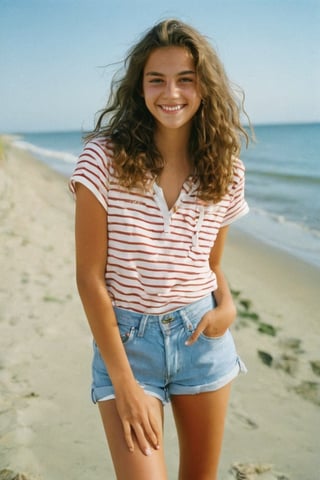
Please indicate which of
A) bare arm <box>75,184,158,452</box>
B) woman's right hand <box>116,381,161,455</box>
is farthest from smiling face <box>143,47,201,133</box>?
woman's right hand <box>116,381,161,455</box>

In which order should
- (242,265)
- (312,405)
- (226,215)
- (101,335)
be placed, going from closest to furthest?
(101,335) < (226,215) < (312,405) < (242,265)

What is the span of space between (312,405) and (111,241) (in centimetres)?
249

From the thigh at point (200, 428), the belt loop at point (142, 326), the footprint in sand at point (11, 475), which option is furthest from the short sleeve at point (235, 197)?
the footprint in sand at point (11, 475)

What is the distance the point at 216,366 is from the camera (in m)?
1.96

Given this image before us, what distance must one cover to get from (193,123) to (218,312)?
2.58 ft

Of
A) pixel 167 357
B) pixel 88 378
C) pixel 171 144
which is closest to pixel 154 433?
pixel 167 357

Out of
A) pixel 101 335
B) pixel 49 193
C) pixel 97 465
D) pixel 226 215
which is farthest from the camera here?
pixel 49 193

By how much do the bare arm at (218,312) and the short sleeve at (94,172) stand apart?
57cm

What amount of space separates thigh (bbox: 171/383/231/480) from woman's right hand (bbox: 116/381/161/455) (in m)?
0.22

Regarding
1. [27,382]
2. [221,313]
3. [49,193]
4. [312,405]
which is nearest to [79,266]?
[221,313]

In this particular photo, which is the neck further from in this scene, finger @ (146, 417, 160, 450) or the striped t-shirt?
finger @ (146, 417, 160, 450)

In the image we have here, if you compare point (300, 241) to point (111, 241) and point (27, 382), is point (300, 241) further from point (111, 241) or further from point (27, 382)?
point (111, 241)

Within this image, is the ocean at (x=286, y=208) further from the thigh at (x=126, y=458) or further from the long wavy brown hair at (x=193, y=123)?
the thigh at (x=126, y=458)

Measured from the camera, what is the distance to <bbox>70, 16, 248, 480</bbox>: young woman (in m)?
1.79
